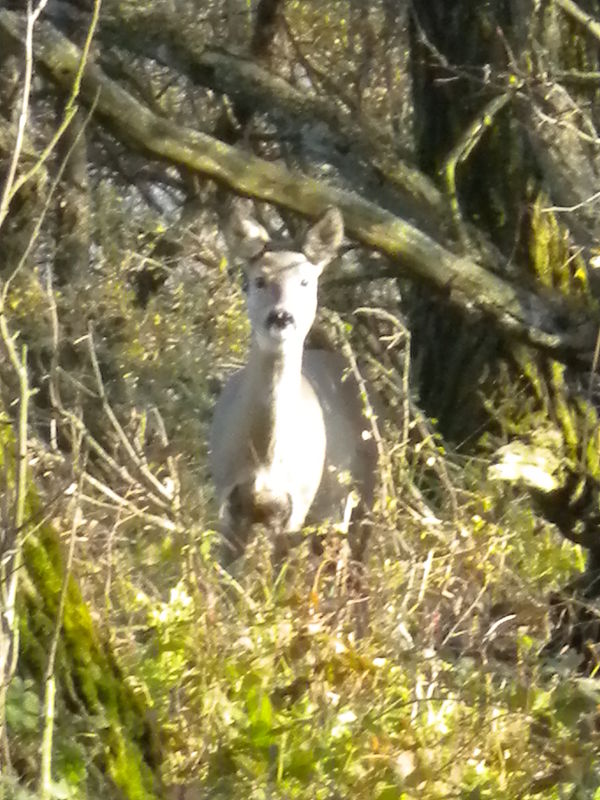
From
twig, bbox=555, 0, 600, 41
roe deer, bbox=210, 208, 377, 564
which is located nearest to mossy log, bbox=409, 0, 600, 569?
twig, bbox=555, 0, 600, 41

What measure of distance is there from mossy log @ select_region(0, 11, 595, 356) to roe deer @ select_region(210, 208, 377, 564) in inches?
6.3

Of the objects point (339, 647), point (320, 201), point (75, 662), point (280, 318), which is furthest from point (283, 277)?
point (75, 662)

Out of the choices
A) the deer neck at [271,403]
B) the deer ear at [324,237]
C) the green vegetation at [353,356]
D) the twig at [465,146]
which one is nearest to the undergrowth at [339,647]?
the green vegetation at [353,356]

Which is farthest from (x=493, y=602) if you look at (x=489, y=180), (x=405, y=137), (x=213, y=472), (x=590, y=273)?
(x=405, y=137)

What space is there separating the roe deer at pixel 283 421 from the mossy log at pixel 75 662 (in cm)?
114

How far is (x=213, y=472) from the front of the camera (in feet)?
9.98

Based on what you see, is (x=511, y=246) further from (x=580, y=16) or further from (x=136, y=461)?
(x=136, y=461)

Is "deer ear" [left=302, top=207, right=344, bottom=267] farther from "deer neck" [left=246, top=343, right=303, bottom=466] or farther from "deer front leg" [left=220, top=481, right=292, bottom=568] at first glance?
"deer front leg" [left=220, top=481, right=292, bottom=568]

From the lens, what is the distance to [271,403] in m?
2.86

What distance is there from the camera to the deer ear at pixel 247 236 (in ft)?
9.30

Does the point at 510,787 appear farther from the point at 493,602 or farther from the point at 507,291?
the point at 507,291

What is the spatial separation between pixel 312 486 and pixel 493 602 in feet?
1.93

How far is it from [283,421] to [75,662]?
1314 millimetres

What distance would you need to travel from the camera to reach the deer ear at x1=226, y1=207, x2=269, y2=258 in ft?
9.30
